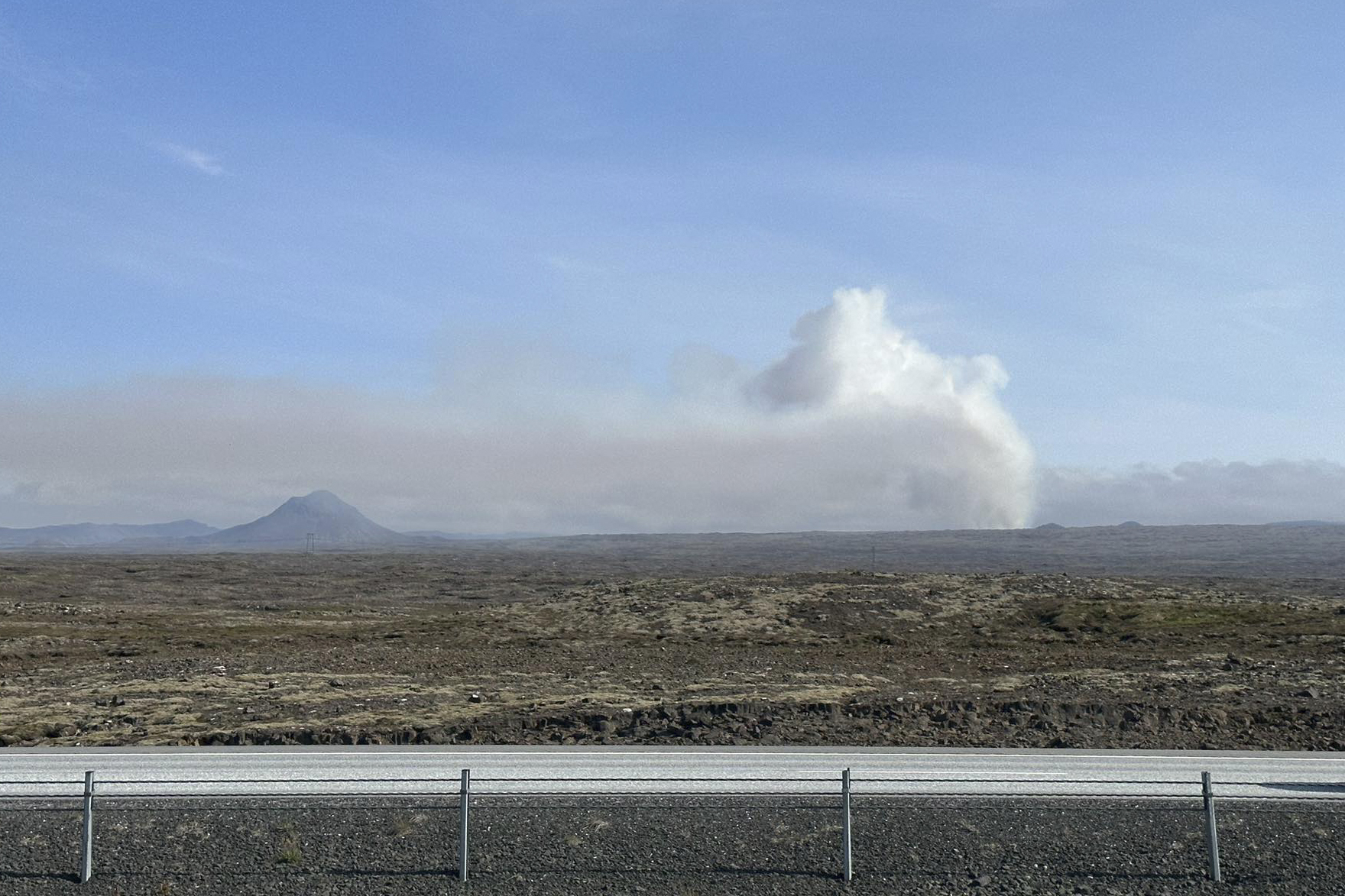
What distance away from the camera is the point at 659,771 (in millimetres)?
21469

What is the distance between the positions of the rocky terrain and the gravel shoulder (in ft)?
27.1

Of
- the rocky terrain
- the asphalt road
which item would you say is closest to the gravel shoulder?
the asphalt road

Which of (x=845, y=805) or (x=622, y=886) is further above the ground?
(x=845, y=805)

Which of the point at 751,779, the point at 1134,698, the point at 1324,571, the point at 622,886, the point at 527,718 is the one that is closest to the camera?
the point at 622,886

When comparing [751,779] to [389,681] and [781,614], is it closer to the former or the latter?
[389,681]

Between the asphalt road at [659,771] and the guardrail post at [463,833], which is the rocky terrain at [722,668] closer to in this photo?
the asphalt road at [659,771]

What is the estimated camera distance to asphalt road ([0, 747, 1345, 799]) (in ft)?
63.3

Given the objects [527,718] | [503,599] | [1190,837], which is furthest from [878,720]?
[503,599]

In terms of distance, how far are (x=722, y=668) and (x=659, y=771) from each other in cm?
2099

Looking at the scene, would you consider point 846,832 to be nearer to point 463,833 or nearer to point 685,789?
point 685,789

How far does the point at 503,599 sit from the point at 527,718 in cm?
8372

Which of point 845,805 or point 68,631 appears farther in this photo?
point 68,631

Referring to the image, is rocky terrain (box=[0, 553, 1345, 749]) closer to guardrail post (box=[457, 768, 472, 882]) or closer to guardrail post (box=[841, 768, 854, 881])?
guardrail post (box=[841, 768, 854, 881])

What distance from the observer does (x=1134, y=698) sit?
32750mm
